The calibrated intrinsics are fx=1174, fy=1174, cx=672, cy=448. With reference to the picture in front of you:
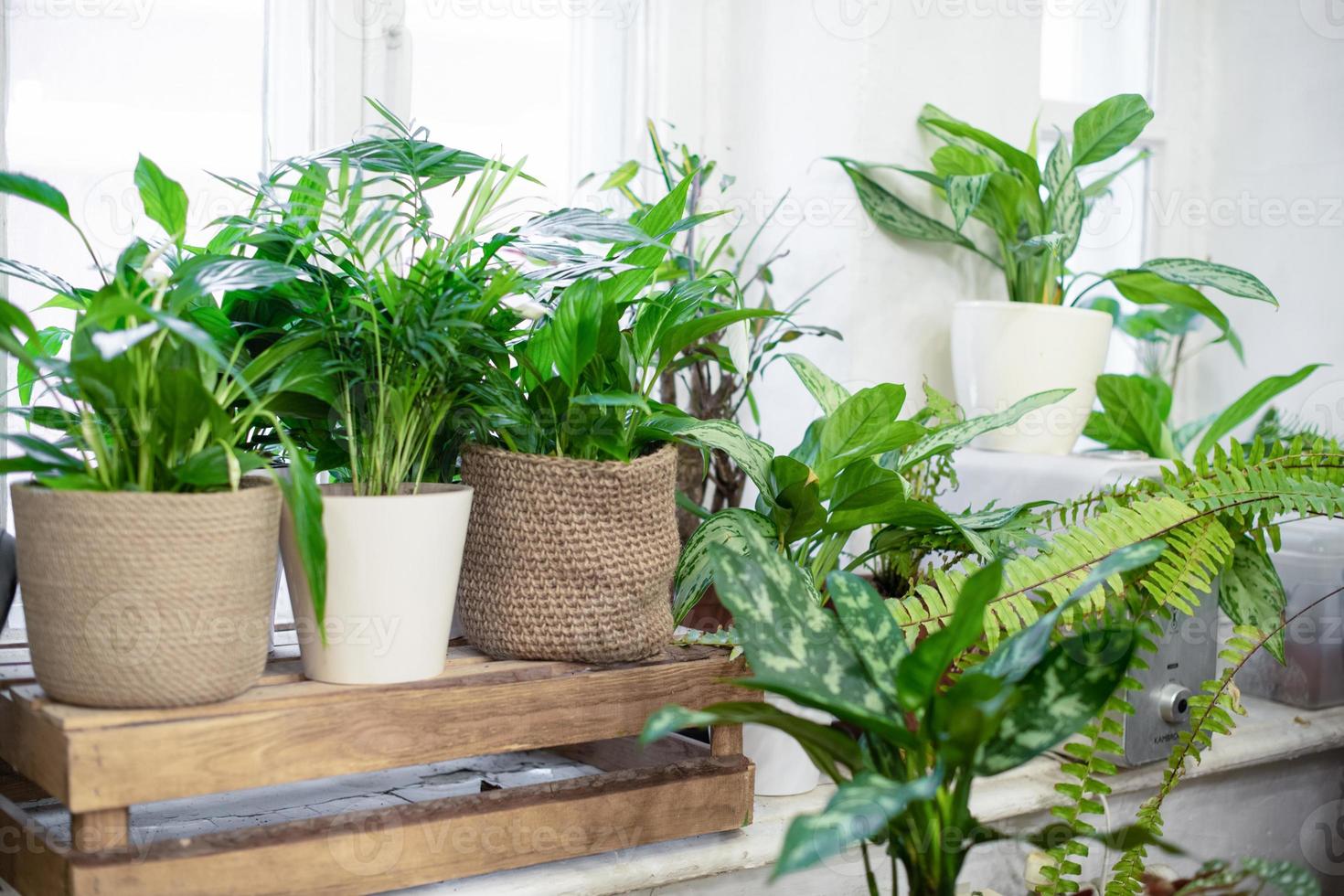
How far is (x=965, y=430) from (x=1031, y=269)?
53 cm

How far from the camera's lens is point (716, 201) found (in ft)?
4.98

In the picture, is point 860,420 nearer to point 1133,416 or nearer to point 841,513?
point 841,513

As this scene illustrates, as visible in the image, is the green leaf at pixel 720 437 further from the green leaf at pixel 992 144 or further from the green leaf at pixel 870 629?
the green leaf at pixel 992 144

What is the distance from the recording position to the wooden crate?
69 cm

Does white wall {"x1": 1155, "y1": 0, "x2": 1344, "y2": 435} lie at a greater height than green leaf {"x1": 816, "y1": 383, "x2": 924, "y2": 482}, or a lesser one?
greater

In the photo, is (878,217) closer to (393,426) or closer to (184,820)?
(393,426)

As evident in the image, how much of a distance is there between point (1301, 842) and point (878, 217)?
870mm

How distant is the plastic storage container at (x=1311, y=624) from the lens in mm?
1308

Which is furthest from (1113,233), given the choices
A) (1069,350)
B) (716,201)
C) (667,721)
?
(667,721)

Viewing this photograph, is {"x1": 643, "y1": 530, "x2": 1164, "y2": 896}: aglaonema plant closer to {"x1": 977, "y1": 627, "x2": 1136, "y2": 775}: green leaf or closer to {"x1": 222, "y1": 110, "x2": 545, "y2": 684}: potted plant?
{"x1": 977, "y1": 627, "x2": 1136, "y2": 775}: green leaf

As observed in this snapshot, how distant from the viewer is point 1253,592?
1.04 metres

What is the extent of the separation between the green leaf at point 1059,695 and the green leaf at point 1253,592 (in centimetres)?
40

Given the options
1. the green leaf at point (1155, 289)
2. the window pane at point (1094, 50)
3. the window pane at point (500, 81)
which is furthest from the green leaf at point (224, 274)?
the window pane at point (1094, 50)

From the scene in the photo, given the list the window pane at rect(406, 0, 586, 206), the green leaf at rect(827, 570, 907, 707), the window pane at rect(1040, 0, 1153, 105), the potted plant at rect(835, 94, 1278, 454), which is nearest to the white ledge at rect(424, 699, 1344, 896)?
the green leaf at rect(827, 570, 907, 707)
